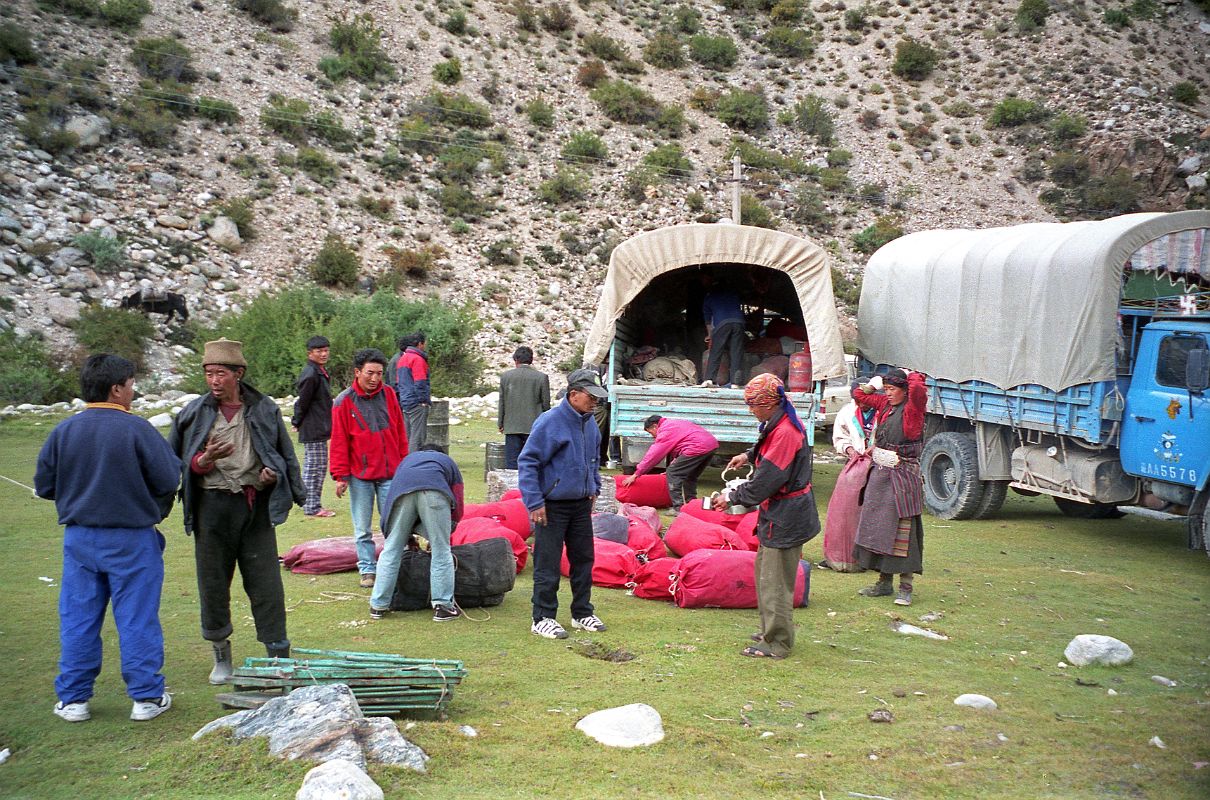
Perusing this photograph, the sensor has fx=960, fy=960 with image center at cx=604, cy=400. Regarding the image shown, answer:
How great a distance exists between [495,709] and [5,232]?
→ 2712 cm

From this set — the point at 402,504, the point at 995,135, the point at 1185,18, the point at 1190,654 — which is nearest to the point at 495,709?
the point at 402,504

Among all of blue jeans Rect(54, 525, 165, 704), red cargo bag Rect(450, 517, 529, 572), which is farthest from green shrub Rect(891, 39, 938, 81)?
blue jeans Rect(54, 525, 165, 704)

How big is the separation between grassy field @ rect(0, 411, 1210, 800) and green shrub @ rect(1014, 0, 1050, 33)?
51.4 m

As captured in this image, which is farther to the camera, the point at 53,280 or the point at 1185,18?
the point at 1185,18

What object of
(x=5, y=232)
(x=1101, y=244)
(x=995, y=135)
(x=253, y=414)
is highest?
(x=995, y=135)

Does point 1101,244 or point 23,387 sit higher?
point 1101,244

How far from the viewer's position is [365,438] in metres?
6.79

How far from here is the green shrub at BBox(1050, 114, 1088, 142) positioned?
45.0 meters

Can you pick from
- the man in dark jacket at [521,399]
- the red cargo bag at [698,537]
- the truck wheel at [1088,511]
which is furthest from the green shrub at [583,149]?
the red cargo bag at [698,537]

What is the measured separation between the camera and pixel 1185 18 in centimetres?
5394

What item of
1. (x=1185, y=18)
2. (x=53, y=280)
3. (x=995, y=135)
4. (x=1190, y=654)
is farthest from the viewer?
(x=1185, y=18)

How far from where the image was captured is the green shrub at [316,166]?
3506 cm

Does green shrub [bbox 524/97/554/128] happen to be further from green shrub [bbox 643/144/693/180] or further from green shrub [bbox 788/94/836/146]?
green shrub [bbox 788/94/836/146]

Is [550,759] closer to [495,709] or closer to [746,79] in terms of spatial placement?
[495,709]
